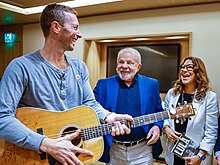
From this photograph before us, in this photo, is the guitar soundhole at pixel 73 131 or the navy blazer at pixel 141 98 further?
the navy blazer at pixel 141 98

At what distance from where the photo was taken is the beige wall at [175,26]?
11.6 ft

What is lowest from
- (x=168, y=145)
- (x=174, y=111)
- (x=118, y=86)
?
(x=168, y=145)

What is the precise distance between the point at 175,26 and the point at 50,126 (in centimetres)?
293

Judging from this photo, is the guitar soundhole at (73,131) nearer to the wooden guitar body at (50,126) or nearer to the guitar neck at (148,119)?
the wooden guitar body at (50,126)

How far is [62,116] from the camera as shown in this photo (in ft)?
4.61

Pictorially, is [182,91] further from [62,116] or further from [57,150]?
[57,150]

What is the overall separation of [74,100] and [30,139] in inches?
14.6

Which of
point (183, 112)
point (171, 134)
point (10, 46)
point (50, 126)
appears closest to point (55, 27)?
point (50, 126)

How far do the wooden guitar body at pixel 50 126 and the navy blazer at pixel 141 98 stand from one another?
2.06 feet

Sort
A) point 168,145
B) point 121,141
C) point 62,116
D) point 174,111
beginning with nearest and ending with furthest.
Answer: point 62,116, point 174,111, point 121,141, point 168,145

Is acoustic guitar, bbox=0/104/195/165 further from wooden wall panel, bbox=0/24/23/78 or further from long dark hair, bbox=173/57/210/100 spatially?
wooden wall panel, bbox=0/24/23/78

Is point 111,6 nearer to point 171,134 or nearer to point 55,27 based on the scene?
point 171,134

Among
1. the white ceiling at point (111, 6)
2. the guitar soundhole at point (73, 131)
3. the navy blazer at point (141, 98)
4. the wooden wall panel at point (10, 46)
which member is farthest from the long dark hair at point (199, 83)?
the wooden wall panel at point (10, 46)

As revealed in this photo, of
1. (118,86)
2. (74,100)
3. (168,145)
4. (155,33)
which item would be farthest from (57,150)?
(155,33)
